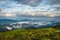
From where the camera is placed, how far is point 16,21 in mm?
3510

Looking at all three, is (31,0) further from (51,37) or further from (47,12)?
(51,37)

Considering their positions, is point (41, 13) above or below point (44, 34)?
above

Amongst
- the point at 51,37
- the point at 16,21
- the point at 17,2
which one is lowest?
the point at 51,37

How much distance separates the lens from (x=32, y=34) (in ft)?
11.3

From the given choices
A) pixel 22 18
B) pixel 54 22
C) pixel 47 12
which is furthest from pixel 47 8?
pixel 22 18

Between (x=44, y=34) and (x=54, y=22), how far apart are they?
302mm

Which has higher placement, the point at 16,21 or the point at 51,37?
the point at 16,21

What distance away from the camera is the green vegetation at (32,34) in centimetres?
342

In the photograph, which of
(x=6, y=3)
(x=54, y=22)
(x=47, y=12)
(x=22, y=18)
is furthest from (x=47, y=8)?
(x=6, y=3)

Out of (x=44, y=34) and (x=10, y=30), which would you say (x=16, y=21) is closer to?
(x=10, y=30)

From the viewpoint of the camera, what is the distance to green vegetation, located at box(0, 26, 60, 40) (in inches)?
135

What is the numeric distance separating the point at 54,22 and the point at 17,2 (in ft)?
2.60

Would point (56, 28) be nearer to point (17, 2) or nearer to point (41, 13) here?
point (41, 13)

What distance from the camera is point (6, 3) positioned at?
3516mm
